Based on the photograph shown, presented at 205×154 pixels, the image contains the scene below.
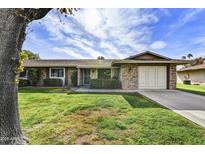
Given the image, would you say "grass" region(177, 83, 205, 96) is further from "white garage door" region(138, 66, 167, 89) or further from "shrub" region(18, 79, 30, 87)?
"shrub" region(18, 79, 30, 87)

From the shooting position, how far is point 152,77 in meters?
18.3

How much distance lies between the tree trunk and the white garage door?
14.7 metres

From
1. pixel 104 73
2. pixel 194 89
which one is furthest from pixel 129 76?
pixel 194 89

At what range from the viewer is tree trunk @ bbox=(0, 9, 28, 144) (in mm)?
4391

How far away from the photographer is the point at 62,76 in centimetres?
2278

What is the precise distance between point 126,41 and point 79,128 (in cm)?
1803

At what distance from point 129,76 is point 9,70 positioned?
48.3ft

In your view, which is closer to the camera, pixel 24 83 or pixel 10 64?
pixel 10 64

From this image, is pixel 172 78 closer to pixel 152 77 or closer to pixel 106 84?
pixel 152 77

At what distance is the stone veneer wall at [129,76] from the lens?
1839 centimetres

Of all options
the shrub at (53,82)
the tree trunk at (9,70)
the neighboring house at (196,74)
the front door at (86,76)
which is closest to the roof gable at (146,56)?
the front door at (86,76)
